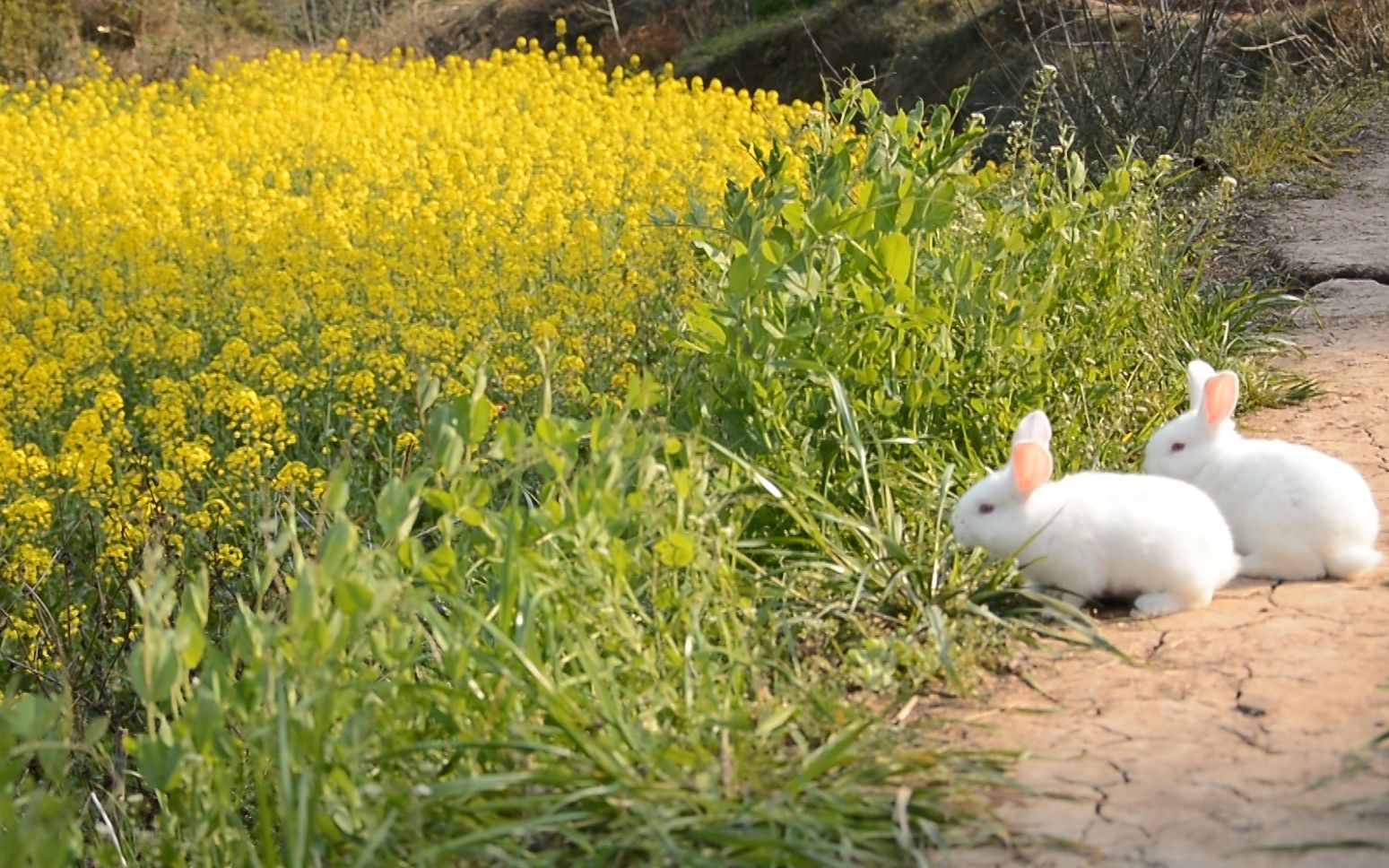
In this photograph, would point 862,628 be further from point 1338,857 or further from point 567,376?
point 567,376

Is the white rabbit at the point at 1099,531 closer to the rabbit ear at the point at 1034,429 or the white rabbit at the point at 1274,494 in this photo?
the rabbit ear at the point at 1034,429

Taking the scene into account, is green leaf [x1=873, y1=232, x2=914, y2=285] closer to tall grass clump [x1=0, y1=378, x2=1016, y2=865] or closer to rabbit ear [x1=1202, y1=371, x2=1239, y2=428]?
rabbit ear [x1=1202, y1=371, x2=1239, y2=428]

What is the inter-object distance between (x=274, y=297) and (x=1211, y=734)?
4.06 m

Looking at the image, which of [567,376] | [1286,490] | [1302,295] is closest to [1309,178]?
[1302,295]

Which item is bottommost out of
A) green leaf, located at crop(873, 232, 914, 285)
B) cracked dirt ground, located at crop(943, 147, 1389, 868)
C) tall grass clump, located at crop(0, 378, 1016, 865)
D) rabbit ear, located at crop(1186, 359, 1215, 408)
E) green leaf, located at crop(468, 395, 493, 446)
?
cracked dirt ground, located at crop(943, 147, 1389, 868)

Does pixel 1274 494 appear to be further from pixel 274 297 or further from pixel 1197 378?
pixel 274 297

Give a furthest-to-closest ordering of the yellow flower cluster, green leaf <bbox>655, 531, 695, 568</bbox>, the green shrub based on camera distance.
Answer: the yellow flower cluster, the green shrub, green leaf <bbox>655, 531, 695, 568</bbox>

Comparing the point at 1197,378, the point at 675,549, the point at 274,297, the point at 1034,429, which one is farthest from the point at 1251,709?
the point at 274,297

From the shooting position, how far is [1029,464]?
9.38ft

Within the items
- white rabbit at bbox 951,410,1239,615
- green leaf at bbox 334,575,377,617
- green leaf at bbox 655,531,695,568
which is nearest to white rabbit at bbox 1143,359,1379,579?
white rabbit at bbox 951,410,1239,615

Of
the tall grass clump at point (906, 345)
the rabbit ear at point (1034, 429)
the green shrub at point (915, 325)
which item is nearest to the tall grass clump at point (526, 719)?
the tall grass clump at point (906, 345)

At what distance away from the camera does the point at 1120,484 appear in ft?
9.77

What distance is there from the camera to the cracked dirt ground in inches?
81.1

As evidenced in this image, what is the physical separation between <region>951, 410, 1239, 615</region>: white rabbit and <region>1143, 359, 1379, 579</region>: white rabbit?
168mm
